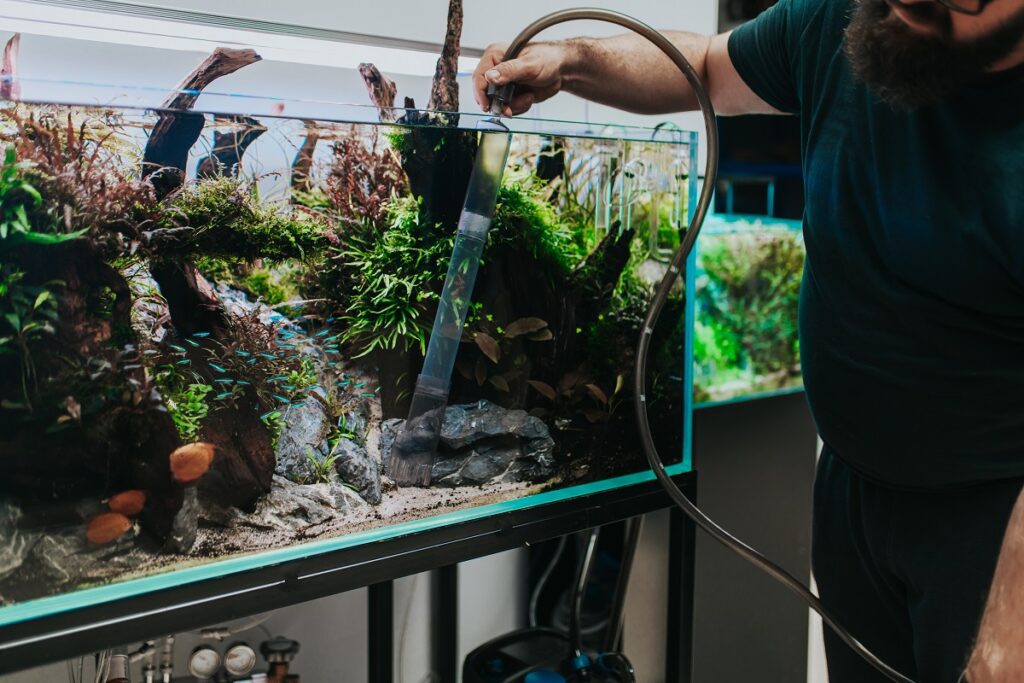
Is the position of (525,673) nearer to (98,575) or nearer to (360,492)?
(360,492)

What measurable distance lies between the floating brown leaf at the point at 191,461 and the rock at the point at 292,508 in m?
0.04

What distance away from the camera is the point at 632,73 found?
3.95 feet

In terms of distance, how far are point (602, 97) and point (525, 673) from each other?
860mm

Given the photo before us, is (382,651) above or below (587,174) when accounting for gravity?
below

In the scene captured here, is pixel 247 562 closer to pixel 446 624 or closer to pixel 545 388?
pixel 545 388

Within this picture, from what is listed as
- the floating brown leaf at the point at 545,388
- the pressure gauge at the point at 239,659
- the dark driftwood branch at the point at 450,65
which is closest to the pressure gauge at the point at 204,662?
the pressure gauge at the point at 239,659

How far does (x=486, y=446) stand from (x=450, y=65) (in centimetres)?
49

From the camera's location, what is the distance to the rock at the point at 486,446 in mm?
979

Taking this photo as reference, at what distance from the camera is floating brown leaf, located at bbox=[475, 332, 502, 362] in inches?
39.4

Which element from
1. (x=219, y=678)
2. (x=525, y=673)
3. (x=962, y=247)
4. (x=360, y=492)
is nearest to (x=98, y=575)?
(x=360, y=492)

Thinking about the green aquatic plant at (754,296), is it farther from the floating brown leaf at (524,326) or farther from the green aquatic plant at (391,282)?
the green aquatic plant at (391,282)

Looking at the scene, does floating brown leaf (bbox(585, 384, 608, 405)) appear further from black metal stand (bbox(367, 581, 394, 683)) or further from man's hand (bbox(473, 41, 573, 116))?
black metal stand (bbox(367, 581, 394, 683))

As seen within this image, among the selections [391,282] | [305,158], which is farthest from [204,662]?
[305,158]

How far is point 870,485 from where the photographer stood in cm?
110
